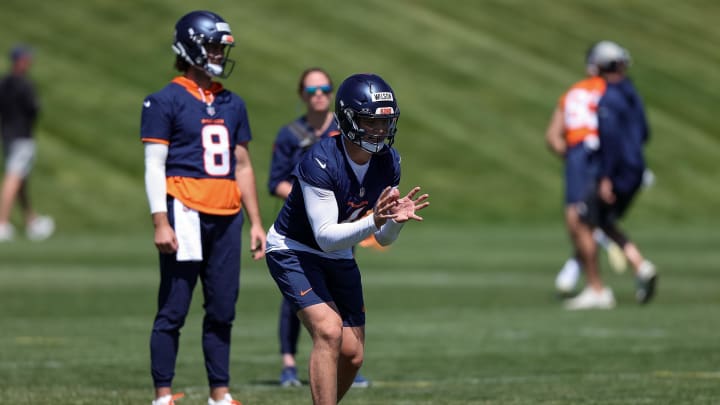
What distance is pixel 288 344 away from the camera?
10.4 meters

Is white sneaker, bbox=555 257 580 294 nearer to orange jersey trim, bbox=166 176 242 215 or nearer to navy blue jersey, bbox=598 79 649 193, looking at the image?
navy blue jersey, bbox=598 79 649 193

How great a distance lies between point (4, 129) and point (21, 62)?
143 cm

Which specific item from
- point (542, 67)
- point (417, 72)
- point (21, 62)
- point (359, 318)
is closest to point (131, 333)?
point (359, 318)

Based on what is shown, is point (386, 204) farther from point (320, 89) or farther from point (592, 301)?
point (592, 301)

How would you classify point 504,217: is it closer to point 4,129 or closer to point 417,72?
point 417,72

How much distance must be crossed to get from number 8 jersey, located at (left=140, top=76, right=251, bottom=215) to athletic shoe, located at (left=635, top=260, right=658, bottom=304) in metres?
7.79

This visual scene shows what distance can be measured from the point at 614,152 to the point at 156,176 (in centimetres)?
876

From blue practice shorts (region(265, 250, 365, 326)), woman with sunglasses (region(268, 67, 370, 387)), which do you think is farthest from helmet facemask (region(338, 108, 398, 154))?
woman with sunglasses (region(268, 67, 370, 387))

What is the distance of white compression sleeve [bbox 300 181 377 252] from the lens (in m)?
7.34

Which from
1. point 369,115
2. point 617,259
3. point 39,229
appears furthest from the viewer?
point 39,229

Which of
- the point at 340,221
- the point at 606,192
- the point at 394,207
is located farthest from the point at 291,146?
the point at 606,192

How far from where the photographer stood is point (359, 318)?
7891mm

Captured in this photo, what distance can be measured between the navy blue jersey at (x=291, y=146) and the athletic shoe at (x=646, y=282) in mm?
6011

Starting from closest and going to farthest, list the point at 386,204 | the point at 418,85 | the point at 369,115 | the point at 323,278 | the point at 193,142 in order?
1. the point at 386,204
2. the point at 369,115
3. the point at 323,278
4. the point at 193,142
5. the point at 418,85
